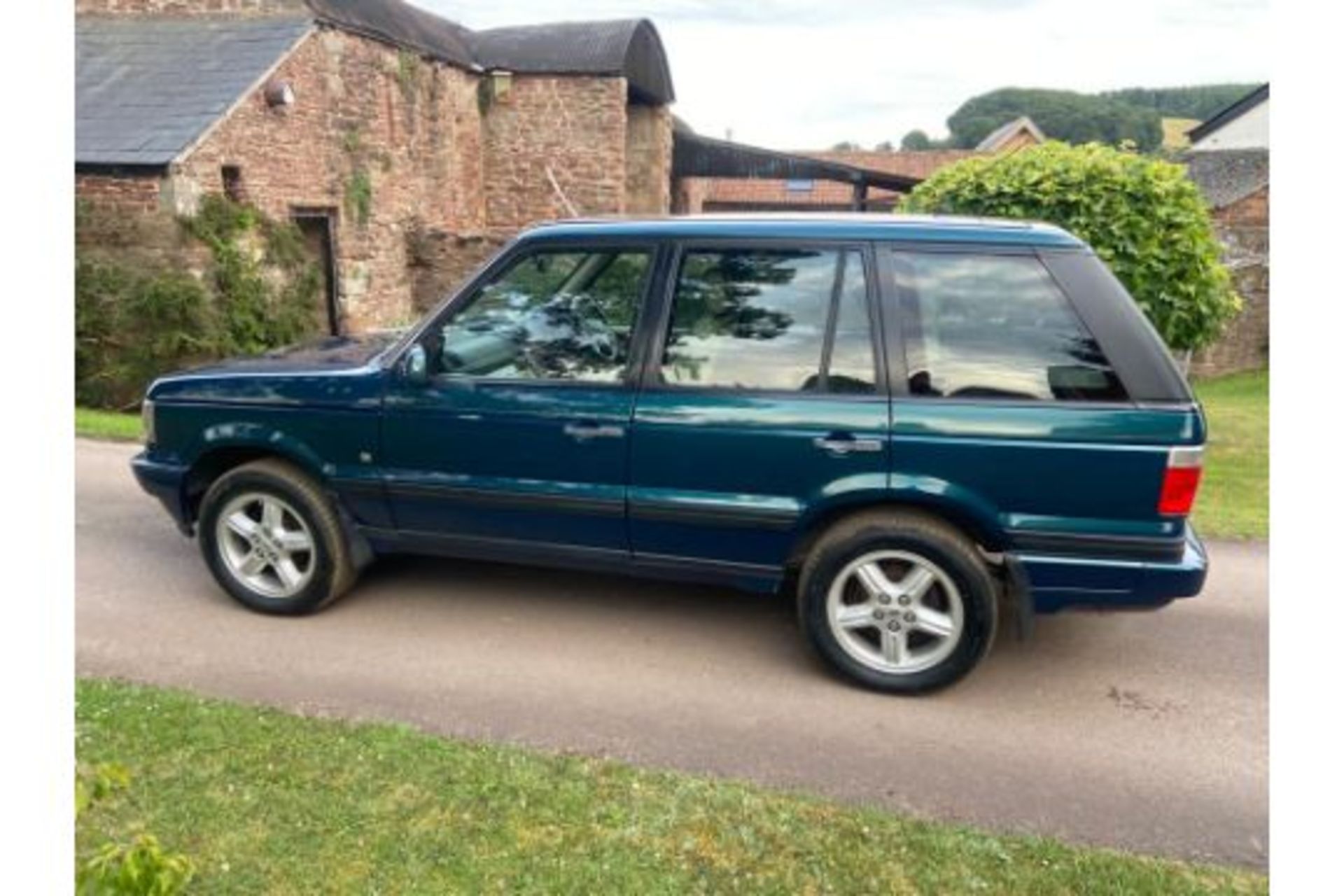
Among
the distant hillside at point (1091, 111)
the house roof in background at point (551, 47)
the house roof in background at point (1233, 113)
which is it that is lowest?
the house roof in background at point (551, 47)

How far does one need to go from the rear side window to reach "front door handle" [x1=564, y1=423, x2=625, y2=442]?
1.23 meters

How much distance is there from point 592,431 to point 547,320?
61 cm

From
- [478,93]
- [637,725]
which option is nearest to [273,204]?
[478,93]

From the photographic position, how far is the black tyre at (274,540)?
14.8ft

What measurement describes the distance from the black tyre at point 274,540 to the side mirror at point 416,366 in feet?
2.63

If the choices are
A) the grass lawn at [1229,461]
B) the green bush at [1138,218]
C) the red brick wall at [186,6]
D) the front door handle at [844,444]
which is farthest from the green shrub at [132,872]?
the red brick wall at [186,6]

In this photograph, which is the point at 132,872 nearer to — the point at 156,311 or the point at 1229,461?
the point at 1229,461

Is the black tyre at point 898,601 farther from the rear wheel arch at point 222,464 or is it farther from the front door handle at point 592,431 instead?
the rear wheel arch at point 222,464

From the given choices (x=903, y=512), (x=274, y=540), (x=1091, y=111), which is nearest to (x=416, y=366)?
(x=274, y=540)

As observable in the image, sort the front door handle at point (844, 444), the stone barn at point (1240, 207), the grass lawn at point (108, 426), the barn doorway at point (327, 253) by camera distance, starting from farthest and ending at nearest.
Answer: the stone barn at point (1240, 207) → the barn doorway at point (327, 253) → the grass lawn at point (108, 426) → the front door handle at point (844, 444)
